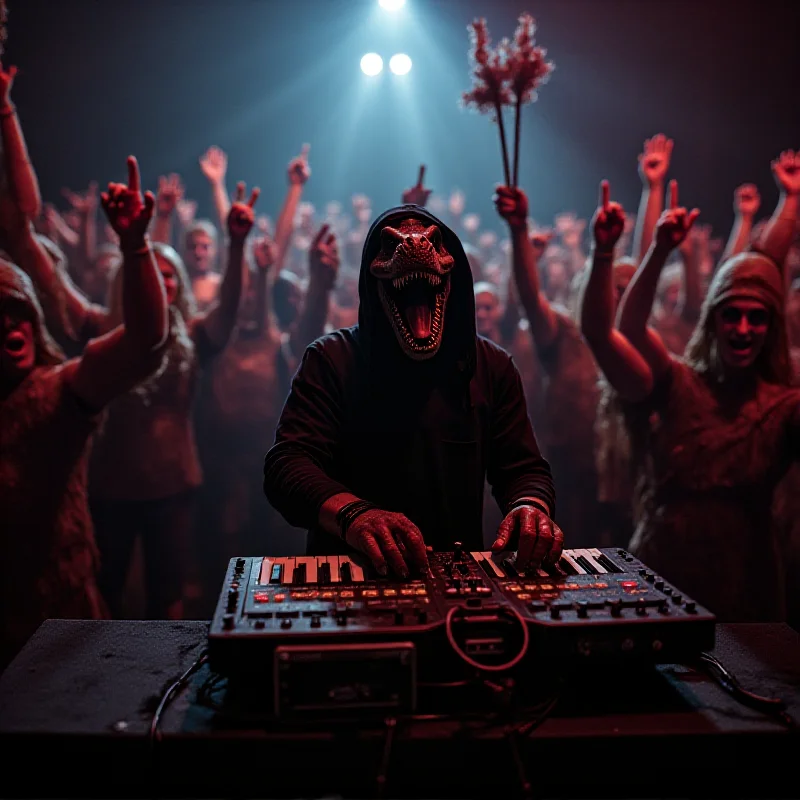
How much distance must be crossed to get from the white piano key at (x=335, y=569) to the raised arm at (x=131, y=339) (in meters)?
2.13

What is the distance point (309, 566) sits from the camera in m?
1.68

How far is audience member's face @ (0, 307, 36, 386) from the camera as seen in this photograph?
136 inches

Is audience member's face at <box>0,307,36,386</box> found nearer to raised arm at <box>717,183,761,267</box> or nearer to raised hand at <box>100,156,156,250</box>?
raised hand at <box>100,156,156,250</box>

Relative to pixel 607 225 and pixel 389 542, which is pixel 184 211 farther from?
pixel 389 542

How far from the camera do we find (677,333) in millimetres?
5684

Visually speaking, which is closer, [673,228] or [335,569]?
[335,569]

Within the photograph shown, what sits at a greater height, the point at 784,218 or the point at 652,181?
the point at 652,181

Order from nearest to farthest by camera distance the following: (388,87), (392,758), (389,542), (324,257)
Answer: (392,758), (389,542), (324,257), (388,87)

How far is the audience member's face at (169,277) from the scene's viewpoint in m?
4.30

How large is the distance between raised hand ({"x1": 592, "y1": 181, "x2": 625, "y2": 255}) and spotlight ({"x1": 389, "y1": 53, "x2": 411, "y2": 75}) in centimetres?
266

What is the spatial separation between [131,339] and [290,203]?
2.07m

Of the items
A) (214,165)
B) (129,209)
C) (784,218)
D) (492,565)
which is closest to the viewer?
(492,565)

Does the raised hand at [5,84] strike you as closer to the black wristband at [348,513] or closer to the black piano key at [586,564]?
the black wristband at [348,513]

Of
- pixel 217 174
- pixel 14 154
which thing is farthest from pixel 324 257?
pixel 14 154
